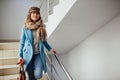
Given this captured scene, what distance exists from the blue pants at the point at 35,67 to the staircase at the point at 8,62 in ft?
3.51

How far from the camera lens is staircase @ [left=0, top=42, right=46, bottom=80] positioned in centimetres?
348

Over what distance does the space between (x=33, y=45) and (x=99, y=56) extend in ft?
7.66

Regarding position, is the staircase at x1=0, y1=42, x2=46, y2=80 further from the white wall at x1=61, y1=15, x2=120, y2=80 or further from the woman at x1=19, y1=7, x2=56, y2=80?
the white wall at x1=61, y1=15, x2=120, y2=80

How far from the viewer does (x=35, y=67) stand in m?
2.40

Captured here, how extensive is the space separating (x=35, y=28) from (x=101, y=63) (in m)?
2.38

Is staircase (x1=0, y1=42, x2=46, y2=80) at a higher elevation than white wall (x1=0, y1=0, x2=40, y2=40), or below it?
below

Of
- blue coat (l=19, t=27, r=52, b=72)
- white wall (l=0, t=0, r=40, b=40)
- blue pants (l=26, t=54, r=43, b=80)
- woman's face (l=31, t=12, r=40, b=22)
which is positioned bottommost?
blue pants (l=26, t=54, r=43, b=80)

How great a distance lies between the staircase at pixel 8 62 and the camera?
348cm

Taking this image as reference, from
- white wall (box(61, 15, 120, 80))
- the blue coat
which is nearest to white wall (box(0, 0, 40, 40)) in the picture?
white wall (box(61, 15, 120, 80))

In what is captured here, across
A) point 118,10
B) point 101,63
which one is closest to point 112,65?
point 101,63

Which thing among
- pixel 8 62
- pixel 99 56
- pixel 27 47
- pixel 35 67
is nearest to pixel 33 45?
pixel 27 47

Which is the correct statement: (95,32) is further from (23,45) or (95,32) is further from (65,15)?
(23,45)

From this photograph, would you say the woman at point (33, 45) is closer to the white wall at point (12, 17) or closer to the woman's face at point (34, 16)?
the woman's face at point (34, 16)

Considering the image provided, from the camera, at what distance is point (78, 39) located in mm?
4508
